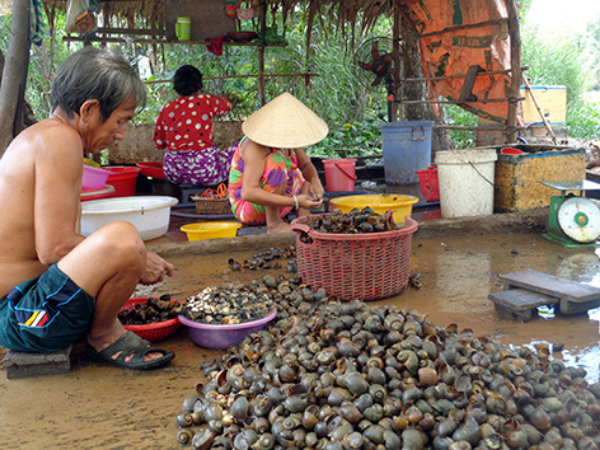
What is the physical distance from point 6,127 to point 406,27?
17.6 ft

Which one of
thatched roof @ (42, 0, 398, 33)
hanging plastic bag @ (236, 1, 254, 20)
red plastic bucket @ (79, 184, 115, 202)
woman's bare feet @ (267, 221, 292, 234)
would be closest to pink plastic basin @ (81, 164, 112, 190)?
red plastic bucket @ (79, 184, 115, 202)

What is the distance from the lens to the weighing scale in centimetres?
396

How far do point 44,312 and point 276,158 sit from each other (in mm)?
2188

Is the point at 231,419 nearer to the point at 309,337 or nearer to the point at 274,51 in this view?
the point at 309,337

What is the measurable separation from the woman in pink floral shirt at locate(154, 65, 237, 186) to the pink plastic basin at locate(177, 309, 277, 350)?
3.61 metres

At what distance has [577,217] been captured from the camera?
3.98m

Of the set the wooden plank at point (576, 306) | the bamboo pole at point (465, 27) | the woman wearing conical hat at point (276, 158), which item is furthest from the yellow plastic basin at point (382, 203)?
the bamboo pole at point (465, 27)

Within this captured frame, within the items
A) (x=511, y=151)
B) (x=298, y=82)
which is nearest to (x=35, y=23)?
(x=511, y=151)

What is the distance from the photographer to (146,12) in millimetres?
7039

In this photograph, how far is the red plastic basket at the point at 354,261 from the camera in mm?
2838

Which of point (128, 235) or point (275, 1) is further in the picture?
point (275, 1)

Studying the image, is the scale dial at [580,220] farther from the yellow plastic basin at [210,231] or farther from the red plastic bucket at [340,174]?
the yellow plastic basin at [210,231]

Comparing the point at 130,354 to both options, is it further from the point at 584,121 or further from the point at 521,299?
the point at 584,121

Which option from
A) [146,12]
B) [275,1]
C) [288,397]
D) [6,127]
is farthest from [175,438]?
[146,12]
